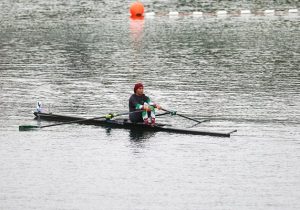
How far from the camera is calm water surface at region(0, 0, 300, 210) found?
2569cm

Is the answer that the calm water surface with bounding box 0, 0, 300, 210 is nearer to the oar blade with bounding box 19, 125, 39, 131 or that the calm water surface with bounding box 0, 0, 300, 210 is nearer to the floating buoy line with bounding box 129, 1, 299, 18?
the oar blade with bounding box 19, 125, 39, 131

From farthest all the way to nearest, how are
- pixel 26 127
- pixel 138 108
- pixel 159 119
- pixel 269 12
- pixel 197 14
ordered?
pixel 269 12
pixel 197 14
pixel 159 119
pixel 26 127
pixel 138 108

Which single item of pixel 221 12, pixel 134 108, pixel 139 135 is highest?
pixel 221 12

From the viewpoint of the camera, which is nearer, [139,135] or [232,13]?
[139,135]

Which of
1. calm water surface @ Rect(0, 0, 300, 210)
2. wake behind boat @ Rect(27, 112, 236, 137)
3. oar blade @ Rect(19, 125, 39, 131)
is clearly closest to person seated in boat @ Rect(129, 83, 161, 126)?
wake behind boat @ Rect(27, 112, 236, 137)

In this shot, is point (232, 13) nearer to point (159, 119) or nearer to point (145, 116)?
point (159, 119)

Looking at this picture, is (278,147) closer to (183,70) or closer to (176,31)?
(183,70)

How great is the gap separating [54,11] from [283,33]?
30898 millimetres

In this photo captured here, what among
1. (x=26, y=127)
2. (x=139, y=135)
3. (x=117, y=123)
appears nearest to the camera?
(x=139, y=135)

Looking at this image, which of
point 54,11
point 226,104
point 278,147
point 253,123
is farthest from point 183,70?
point 54,11

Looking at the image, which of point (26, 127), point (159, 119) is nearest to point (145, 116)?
point (159, 119)

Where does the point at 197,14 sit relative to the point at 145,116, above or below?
above

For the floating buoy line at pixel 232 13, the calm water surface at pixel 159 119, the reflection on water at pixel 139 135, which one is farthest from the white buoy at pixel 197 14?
the reflection on water at pixel 139 135

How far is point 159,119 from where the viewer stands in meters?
36.2
